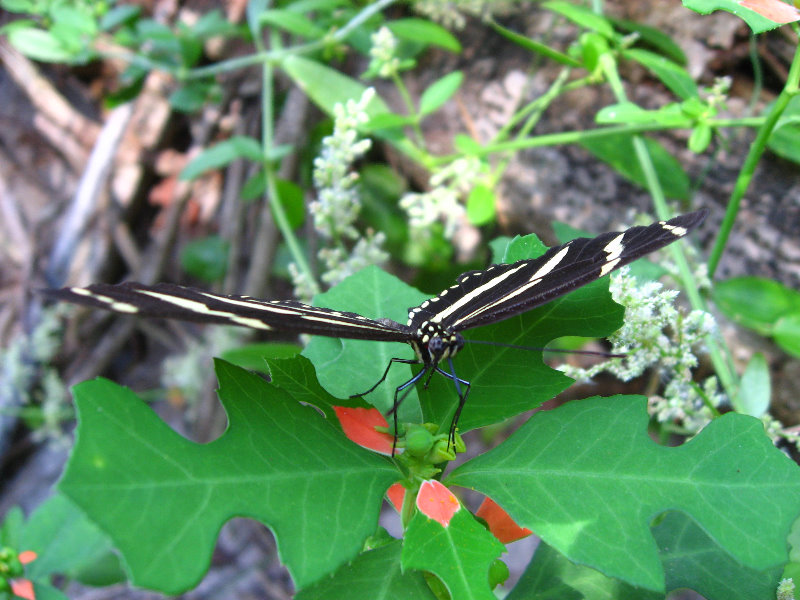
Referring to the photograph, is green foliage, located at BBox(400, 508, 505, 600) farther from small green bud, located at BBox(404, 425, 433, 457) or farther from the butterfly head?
the butterfly head

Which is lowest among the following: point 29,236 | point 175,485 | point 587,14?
point 29,236

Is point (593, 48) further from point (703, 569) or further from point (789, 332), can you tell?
point (703, 569)

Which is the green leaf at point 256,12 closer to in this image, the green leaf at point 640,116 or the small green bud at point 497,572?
the green leaf at point 640,116

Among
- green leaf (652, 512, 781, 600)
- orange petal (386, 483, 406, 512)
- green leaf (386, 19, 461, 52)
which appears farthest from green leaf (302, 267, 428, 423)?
green leaf (386, 19, 461, 52)

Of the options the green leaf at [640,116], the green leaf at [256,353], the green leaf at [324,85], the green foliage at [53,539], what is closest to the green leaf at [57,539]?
the green foliage at [53,539]

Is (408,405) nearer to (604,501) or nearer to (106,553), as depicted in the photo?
(604,501)

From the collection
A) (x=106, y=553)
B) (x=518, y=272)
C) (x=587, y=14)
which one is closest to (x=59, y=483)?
(x=518, y=272)
